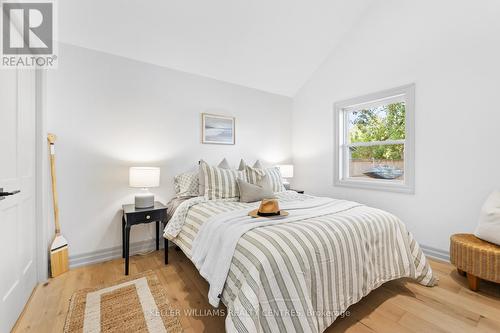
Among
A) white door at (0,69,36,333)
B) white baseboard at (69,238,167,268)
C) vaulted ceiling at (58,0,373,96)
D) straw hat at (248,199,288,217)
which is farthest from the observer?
white baseboard at (69,238,167,268)

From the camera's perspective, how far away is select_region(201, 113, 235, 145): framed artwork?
10.4ft

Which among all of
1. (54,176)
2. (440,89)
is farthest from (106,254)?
(440,89)

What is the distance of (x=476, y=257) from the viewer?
6.03 ft

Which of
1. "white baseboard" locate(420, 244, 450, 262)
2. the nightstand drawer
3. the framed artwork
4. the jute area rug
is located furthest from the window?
the jute area rug

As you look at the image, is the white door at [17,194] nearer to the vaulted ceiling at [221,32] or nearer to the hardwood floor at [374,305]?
the hardwood floor at [374,305]

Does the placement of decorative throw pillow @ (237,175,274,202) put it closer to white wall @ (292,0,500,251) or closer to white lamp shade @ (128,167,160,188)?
white lamp shade @ (128,167,160,188)

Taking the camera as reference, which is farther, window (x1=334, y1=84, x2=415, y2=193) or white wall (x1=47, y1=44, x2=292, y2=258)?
window (x1=334, y1=84, x2=415, y2=193)

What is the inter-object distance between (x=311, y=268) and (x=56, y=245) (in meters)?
2.41

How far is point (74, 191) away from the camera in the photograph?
7.65 ft

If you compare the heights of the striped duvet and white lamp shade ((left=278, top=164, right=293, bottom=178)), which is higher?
white lamp shade ((left=278, top=164, right=293, bottom=178))

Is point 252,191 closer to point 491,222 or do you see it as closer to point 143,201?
point 143,201

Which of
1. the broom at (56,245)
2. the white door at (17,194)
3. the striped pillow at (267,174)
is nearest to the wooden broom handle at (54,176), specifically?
the broom at (56,245)

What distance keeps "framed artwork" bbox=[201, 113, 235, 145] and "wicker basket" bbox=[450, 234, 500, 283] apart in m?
2.82

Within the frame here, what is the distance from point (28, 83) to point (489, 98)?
4.21 meters
